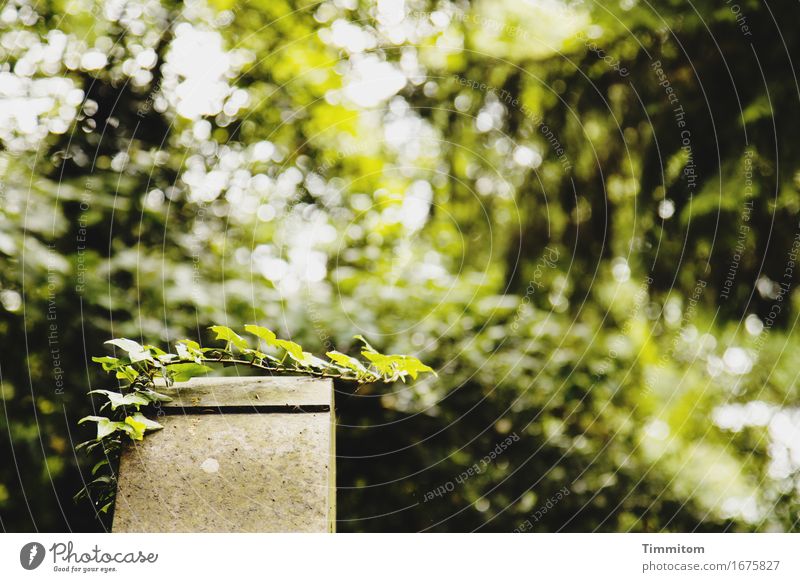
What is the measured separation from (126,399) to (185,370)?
10cm

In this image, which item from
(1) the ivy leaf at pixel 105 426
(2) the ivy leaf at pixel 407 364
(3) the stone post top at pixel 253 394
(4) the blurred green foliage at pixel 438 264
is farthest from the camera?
Answer: (4) the blurred green foliage at pixel 438 264

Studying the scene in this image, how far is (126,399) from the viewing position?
3.01ft

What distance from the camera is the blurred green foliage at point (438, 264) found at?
1657 millimetres

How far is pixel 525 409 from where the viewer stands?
2.04 metres

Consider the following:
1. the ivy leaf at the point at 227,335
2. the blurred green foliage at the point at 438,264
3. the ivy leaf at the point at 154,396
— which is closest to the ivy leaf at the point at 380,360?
the ivy leaf at the point at 227,335

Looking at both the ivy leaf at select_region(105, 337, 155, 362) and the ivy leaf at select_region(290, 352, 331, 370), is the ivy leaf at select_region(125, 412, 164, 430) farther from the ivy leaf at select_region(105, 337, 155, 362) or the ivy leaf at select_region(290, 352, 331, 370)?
the ivy leaf at select_region(290, 352, 331, 370)

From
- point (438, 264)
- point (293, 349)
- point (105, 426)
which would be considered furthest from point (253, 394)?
point (438, 264)

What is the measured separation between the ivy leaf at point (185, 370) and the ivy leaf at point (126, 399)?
2.6 inches

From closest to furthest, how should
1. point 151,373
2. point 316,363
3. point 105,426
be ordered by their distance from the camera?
point 105,426
point 151,373
point 316,363

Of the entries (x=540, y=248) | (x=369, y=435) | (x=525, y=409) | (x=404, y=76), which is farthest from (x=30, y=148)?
(x=540, y=248)

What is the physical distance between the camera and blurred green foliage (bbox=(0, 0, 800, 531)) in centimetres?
166

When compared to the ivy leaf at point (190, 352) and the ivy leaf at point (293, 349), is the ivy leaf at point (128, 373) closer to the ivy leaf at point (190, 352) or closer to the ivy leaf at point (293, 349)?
the ivy leaf at point (190, 352)

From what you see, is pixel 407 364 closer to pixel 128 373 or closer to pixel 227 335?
pixel 227 335
